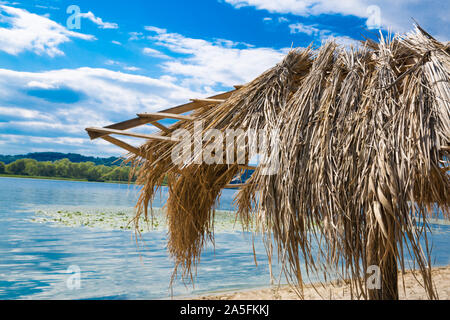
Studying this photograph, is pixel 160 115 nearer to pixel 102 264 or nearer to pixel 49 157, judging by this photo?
pixel 102 264

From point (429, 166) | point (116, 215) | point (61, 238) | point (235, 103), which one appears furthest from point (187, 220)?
point (116, 215)

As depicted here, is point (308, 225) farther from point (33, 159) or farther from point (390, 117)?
point (33, 159)

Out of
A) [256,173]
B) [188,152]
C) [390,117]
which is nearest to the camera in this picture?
[390,117]

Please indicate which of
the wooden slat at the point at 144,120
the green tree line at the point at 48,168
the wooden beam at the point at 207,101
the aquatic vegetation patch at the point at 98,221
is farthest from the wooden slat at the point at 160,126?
the green tree line at the point at 48,168

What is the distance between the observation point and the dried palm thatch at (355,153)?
1.77m

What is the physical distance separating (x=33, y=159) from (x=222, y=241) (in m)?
35.1

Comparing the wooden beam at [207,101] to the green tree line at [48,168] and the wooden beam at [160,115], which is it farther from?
the green tree line at [48,168]

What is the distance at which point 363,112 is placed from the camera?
6.67 feet

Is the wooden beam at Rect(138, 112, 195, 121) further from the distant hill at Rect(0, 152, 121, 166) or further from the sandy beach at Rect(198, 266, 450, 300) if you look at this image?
the distant hill at Rect(0, 152, 121, 166)

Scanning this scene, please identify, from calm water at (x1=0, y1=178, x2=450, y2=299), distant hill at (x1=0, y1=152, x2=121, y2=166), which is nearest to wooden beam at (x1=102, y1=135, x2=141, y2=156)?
calm water at (x1=0, y1=178, x2=450, y2=299)

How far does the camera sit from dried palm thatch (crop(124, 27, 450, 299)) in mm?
1772

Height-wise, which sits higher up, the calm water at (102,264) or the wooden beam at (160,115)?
the wooden beam at (160,115)

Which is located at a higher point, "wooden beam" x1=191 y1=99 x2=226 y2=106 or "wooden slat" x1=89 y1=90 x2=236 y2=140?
"wooden beam" x1=191 y1=99 x2=226 y2=106

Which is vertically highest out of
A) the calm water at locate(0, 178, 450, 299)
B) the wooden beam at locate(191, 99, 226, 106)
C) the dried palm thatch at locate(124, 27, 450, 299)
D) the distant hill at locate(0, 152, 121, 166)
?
the distant hill at locate(0, 152, 121, 166)
